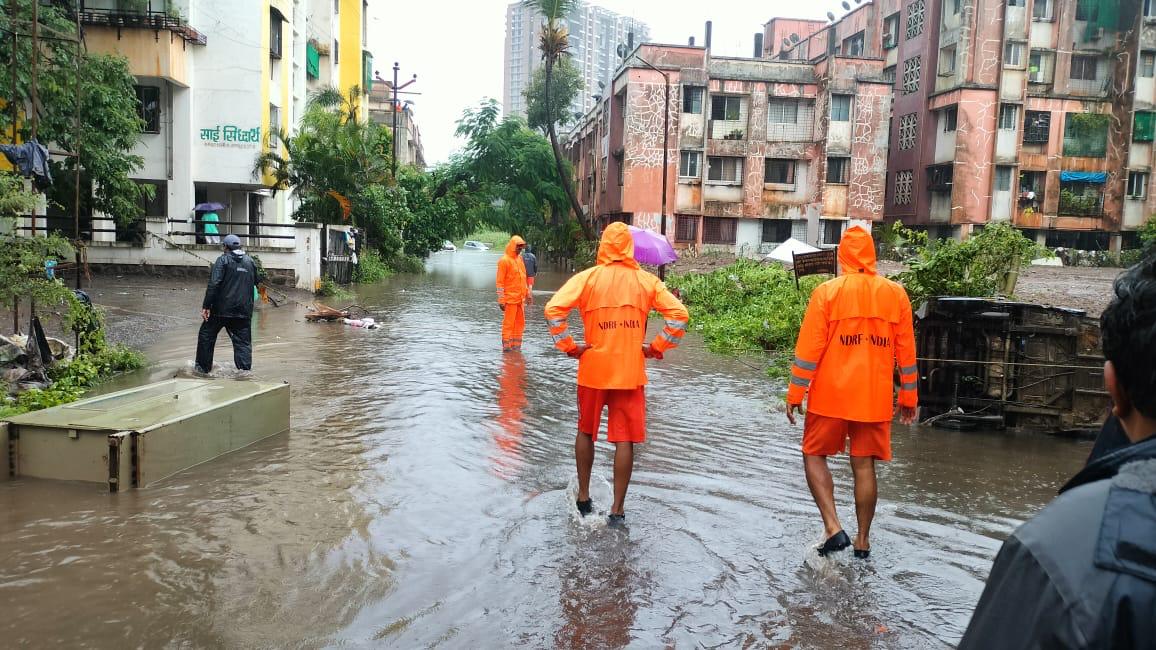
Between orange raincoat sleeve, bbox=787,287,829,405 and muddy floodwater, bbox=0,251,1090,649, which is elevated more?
orange raincoat sleeve, bbox=787,287,829,405

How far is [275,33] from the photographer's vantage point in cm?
3102

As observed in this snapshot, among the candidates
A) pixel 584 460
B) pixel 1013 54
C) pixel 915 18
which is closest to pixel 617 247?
pixel 584 460

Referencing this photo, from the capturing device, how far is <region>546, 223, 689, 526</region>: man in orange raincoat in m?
5.73

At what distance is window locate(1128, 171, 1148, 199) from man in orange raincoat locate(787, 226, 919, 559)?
1679 inches

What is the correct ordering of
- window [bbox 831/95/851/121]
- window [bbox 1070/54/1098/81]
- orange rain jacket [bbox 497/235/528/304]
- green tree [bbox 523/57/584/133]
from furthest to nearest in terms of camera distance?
green tree [bbox 523/57/584/133], window [bbox 1070/54/1098/81], window [bbox 831/95/851/121], orange rain jacket [bbox 497/235/528/304]

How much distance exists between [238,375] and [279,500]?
5305 mm

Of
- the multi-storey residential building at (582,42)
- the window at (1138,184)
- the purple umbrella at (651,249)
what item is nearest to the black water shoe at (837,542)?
the purple umbrella at (651,249)

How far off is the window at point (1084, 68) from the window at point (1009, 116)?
11.8ft

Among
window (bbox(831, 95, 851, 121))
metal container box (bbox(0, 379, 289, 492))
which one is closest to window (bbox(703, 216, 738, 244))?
window (bbox(831, 95, 851, 121))

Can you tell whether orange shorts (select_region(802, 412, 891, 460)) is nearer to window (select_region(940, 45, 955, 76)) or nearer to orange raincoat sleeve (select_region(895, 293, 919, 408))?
orange raincoat sleeve (select_region(895, 293, 919, 408))

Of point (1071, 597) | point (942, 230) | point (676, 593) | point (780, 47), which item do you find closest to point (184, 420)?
point (676, 593)

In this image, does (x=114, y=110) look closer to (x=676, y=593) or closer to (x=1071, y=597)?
(x=676, y=593)

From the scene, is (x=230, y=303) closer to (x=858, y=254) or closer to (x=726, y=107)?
(x=858, y=254)

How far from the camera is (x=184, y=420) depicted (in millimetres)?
6574
